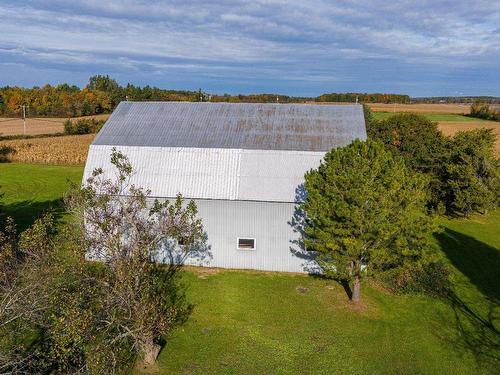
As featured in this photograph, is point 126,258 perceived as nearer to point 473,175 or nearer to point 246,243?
point 246,243

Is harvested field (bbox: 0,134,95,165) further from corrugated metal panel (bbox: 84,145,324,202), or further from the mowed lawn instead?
the mowed lawn

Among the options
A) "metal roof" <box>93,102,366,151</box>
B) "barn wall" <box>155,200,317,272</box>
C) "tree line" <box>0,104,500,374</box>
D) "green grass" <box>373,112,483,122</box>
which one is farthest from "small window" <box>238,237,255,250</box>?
"green grass" <box>373,112,483,122</box>

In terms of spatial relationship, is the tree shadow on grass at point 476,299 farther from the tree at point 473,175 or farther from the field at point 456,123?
the field at point 456,123

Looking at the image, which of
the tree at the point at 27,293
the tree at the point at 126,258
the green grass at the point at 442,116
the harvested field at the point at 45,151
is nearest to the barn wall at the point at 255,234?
the tree at the point at 126,258

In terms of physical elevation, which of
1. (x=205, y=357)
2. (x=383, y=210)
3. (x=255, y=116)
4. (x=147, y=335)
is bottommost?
(x=205, y=357)

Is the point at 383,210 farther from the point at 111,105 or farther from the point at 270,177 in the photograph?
the point at 111,105

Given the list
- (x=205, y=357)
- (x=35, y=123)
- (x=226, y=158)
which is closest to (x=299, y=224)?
(x=226, y=158)
